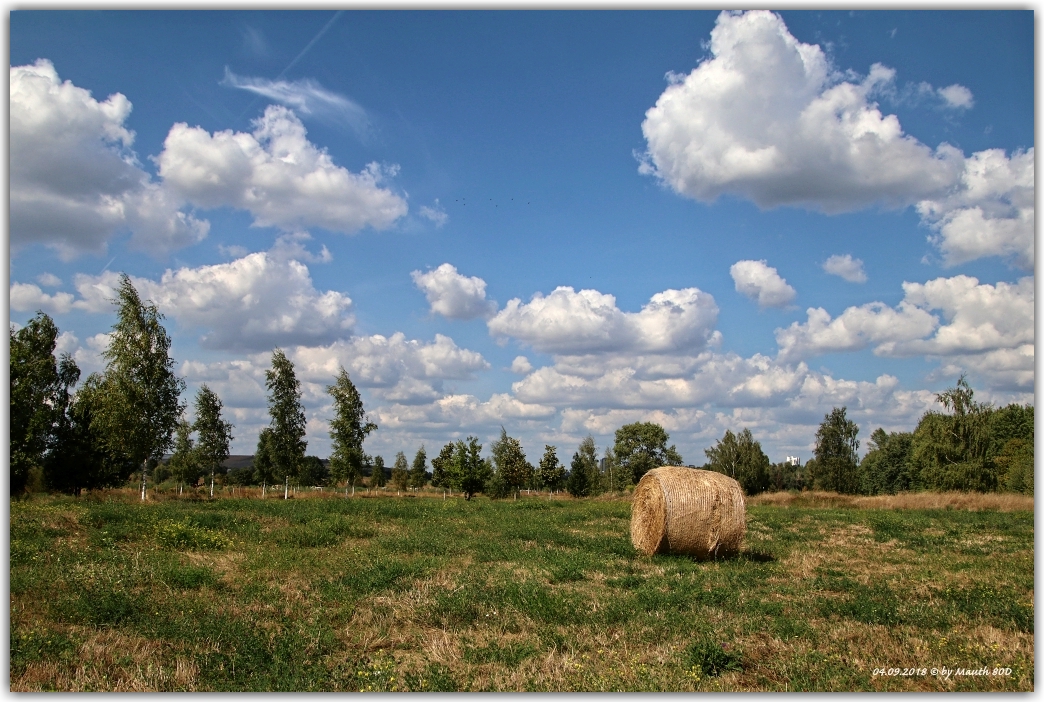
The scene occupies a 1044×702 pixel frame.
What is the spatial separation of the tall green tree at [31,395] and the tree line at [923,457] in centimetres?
5386

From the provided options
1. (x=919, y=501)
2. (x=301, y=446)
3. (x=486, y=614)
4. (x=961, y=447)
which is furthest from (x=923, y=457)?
(x=486, y=614)

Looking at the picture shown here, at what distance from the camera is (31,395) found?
3444 centimetres

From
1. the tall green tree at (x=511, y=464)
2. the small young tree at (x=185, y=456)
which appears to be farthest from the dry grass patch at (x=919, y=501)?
the small young tree at (x=185, y=456)

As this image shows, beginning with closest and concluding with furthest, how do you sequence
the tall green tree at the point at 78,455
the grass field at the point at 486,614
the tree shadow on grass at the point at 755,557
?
the grass field at the point at 486,614 → the tree shadow on grass at the point at 755,557 → the tall green tree at the point at 78,455

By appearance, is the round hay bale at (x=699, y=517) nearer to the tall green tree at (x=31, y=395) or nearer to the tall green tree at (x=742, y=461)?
the tall green tree at (x=31, y=395)

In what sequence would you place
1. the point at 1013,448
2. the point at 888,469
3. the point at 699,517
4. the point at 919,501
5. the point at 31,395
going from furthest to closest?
the point at 888,469 < the point at 1013,448 < the point at 919,501 < the point at 31,395 < the point at 699,517

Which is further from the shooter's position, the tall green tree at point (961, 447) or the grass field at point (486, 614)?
the tall green tree at point (961, 447)

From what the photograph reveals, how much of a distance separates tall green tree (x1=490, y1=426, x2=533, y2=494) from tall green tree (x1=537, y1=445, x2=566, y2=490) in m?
4.39

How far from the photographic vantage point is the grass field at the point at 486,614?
7.11 m

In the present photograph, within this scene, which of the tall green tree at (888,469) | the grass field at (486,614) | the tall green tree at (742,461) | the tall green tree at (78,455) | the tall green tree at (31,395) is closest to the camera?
the grass field at (486,614)

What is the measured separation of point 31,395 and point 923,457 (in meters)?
68.0

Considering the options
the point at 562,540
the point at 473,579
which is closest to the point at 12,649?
the point at 473,579

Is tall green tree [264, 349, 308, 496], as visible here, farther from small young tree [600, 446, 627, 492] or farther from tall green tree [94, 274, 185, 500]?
small young tree [600, 446, 627, 492]

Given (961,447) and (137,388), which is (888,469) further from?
(137,388)
